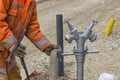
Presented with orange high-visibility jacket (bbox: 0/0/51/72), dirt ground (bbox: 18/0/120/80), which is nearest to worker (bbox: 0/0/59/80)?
orange high-visibility jacket (bbox: 0/0/51/72)

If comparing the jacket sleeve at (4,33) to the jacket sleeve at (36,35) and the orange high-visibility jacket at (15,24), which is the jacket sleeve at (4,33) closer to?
the orange high-visibility jacket at (15,24)

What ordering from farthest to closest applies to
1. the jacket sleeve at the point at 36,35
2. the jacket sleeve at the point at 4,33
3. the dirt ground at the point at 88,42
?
1. the dirt ground at the point at 88,42
2. the jacket sleeve at the point at 36,35
3. the jacket sleeve at the point at 4,33

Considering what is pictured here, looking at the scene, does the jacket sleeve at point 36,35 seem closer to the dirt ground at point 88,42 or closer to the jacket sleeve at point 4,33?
the jacket sleeve at point 4,33

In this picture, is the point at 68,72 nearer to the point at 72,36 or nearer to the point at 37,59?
the point at 37,59

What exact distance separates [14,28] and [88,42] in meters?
4.12

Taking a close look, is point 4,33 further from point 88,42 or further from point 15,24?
point 88,42

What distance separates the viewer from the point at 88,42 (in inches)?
327

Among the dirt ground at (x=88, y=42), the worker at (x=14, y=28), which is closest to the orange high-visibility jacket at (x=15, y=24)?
the worker at (x=14, y=28)

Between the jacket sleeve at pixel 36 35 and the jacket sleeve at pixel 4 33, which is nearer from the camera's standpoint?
the jacket sleeve at pixel 4 33

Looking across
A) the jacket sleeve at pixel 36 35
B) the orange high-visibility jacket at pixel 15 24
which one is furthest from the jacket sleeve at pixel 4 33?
the jacket sleeve at pixel 36 35

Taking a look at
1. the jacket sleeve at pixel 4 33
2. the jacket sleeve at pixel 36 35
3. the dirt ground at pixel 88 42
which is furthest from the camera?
the dirt ground at pixel 88 42

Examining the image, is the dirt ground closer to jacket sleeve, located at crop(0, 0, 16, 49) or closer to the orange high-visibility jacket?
the orange high-visibility jacket

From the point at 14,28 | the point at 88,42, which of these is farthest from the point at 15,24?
the point at 88,42

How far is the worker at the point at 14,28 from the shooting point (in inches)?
159
